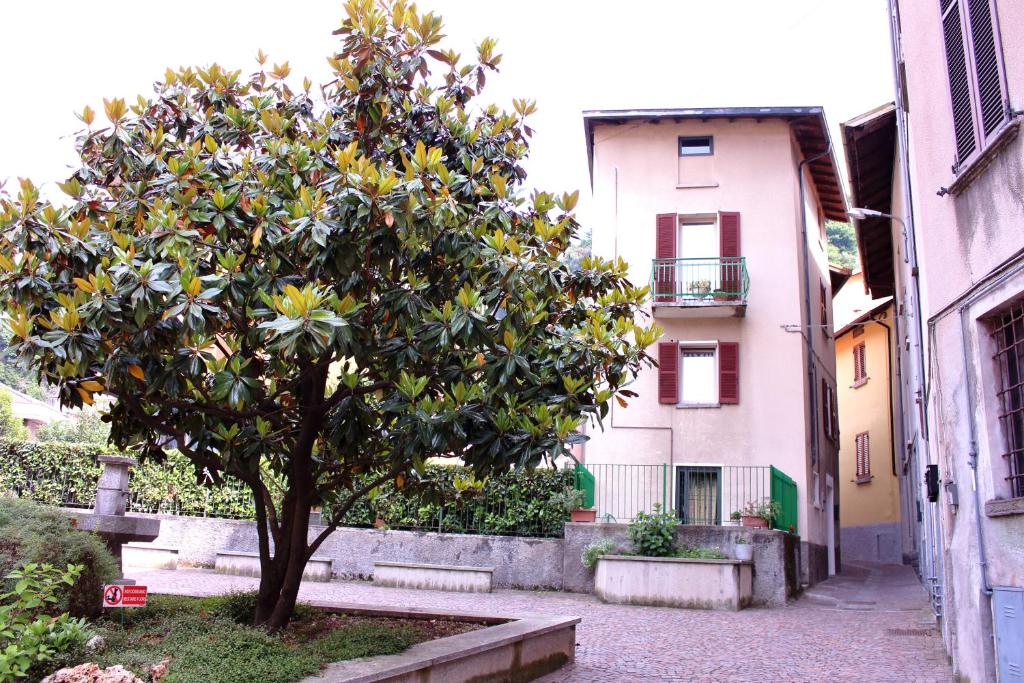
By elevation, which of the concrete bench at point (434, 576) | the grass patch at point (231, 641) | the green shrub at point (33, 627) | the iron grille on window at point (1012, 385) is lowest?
the concrete bench at point (434, 576)

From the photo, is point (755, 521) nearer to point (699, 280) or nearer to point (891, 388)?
point (699, 280)

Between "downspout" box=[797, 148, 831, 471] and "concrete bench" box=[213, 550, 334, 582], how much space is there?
11.2 metres

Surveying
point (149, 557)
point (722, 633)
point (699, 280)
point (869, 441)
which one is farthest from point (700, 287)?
point (869, 441)

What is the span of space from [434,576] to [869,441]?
73.5 feet

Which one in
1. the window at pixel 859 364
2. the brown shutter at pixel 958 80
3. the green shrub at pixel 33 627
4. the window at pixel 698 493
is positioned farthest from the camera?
the window at pixel 859 364

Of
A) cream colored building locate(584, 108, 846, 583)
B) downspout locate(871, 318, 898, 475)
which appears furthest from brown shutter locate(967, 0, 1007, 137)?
downspout locate(871, 318, 898, 475)

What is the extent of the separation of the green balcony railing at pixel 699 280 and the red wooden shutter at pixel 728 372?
1121 mm

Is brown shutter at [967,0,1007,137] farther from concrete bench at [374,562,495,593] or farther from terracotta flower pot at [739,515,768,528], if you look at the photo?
concrete bench at [374,562,495,593]

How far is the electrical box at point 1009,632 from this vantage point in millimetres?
6141

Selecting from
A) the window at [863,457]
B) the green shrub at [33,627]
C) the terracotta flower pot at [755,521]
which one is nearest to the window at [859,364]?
the window at [863,457]

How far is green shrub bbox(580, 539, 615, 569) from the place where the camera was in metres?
15.8

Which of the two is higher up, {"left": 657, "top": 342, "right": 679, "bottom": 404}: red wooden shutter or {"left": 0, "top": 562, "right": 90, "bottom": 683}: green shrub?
{"left": 657, "top": 342, "right": 679, "bottom": 404}: red wooden shutter

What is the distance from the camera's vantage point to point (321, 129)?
8078 mm

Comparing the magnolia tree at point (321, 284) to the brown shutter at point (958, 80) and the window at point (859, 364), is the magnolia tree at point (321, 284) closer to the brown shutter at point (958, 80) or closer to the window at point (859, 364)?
the brown shutter at point (958, 80)
